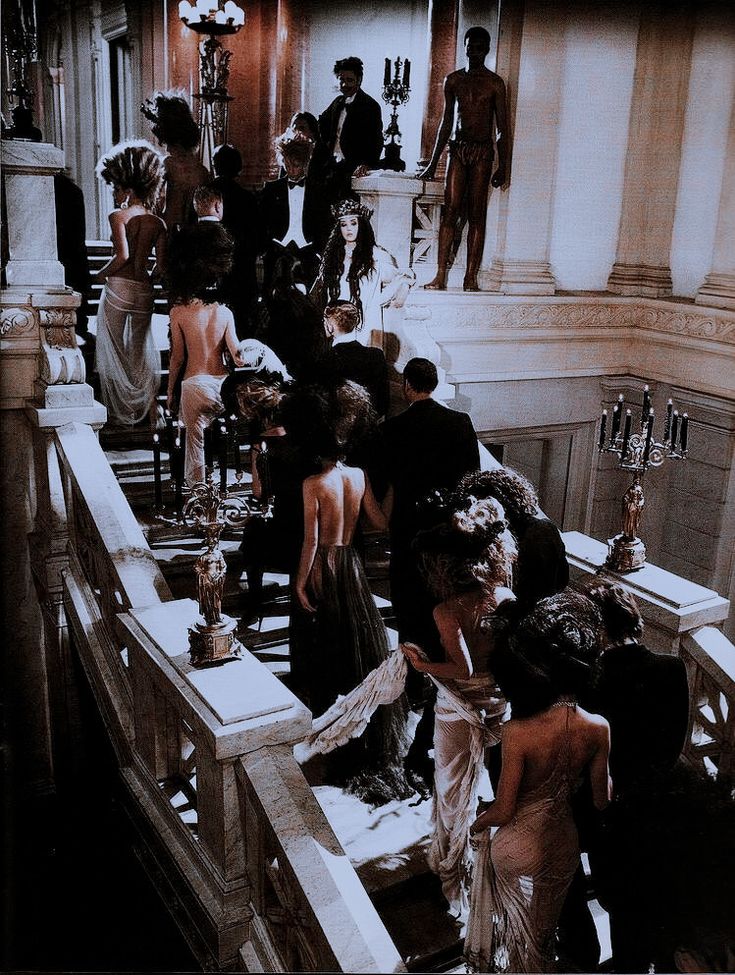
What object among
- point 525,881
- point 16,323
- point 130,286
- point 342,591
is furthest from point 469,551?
point 16,323

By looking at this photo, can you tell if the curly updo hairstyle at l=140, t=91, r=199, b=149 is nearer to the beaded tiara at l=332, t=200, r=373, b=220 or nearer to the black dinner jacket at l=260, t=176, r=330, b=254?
the black dinner jacket at l=260, t=176, r=330, b=254

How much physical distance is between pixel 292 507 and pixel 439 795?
1497 millimetres

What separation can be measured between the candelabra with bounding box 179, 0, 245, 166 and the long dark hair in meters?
0.70

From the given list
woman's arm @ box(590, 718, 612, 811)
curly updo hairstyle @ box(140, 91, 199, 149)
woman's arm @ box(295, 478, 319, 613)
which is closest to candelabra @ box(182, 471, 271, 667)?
woman's arm @ box(295, 478, 319, 613)

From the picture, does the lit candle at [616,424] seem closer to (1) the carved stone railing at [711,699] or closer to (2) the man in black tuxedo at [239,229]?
(1) the carved stone railing at [711,699]

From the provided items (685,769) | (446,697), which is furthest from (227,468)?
(685,769)

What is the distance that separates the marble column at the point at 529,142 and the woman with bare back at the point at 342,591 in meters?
0.97

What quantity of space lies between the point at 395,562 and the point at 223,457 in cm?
106

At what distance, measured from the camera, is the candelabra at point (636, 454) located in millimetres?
4312

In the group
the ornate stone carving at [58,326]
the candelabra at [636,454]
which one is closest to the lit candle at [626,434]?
the candelabra at [636,454]

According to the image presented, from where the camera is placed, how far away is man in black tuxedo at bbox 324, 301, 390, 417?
448cm

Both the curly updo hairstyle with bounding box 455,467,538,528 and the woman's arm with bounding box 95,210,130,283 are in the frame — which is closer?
the curly updo hairstyle with bounding box 455,467,538,528

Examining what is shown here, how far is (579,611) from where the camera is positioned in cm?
382

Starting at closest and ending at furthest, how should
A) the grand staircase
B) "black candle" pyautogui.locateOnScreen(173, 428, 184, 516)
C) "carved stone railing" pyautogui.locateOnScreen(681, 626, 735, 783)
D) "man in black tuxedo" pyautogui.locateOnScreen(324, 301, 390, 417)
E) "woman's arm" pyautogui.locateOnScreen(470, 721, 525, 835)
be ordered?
"woman's arm" pyautogui.locateOnScreen(470, 721, 525, 835) → the grand staircase → "carved stone railing" pyautogui.locateOnScreen(681, 626, 735, 783) → "man in black tuxedo" pyautogui.locateOnScreen(324, 301, 390, 417) → "black candle" pyautogui.locateOnScreen(173, 428, 184, 516)
